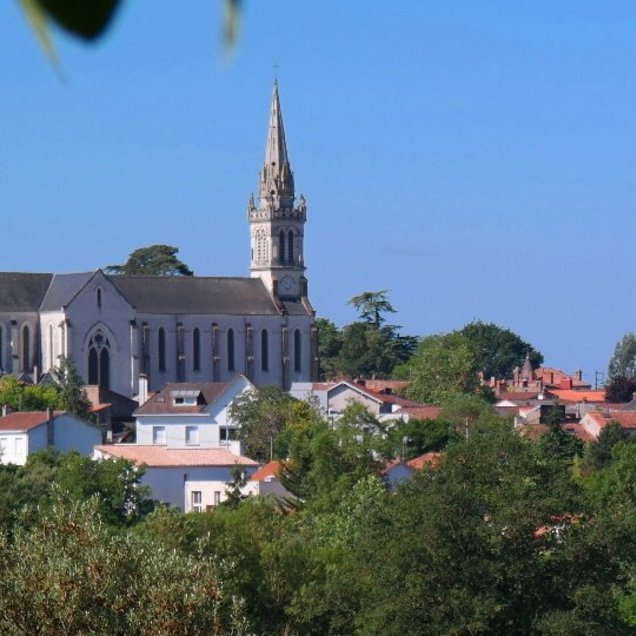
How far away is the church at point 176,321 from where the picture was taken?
96625mm

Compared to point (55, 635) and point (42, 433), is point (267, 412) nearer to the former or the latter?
point (42, 433)

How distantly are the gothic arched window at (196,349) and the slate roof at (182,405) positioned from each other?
2151 cm

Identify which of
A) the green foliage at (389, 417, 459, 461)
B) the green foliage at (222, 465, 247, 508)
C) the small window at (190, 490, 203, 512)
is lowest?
the small window at (190, 490, 203, 512)

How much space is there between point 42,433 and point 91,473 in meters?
17.1

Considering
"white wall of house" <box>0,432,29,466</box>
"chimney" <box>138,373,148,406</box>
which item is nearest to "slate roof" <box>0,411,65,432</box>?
"white wall of house" <box>0,432,29,466</box>

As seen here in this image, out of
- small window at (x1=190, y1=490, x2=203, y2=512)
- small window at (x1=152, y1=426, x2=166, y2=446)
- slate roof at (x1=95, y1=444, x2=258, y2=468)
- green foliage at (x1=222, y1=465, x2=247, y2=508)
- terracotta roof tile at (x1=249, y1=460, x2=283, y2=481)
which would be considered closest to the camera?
green foliage at (x1=222, y1=465, x2=247, y2=508)

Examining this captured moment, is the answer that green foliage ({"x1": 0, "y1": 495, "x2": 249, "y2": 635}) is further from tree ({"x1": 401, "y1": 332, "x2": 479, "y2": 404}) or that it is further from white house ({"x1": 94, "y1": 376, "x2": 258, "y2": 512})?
tree ({"x1": 401, "y1": 332, "x2": 479, "y2": 404})

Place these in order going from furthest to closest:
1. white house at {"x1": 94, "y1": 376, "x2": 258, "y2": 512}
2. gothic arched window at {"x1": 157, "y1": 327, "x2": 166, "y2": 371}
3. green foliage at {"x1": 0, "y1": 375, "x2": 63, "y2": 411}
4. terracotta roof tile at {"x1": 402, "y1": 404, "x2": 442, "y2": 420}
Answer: gothic arched window at {"x1": 157, "y1": 327, "x2": 166, "y2": 371} < green foliage at {"x1": 0, "y1": 375, "x2": 63, "y2": 411} < terracotta roof tile at {"x1": 402, "y1": 404, "x2": 442, "y2": 420} < white house at {"x1": 94, "y1": 376, "x2": 258, "y2": 512}

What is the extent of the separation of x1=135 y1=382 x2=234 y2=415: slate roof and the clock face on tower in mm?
27464

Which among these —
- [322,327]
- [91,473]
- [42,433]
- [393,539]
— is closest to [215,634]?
[393,539]

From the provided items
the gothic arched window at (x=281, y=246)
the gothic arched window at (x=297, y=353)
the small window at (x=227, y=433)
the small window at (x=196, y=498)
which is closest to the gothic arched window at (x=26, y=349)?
the gothic arched window at (x=297, y=353)

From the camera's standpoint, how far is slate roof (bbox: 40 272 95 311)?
96.9 metres

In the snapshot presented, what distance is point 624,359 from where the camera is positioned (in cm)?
14825

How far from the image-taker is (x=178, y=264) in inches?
5256
